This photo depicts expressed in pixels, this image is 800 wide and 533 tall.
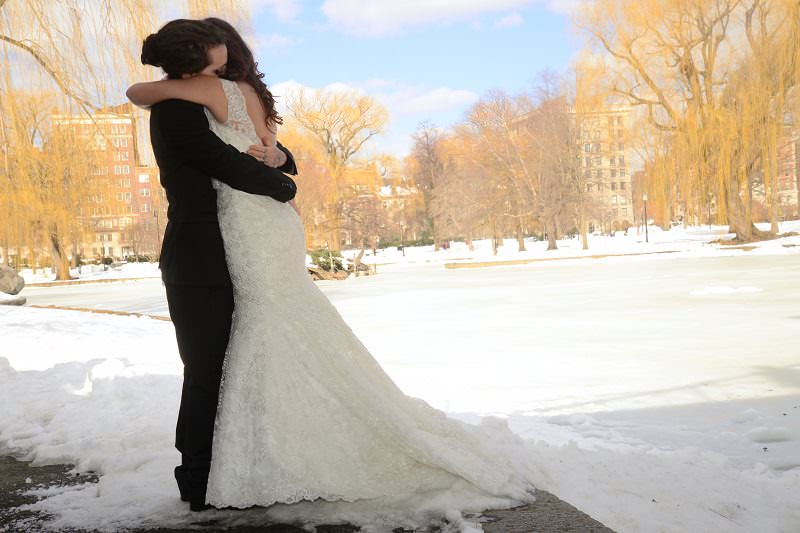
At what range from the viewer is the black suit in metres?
1.97

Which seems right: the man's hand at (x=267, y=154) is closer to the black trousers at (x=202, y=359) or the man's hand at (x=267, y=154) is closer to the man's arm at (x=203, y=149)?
the man's arm at (x=203, y=149)

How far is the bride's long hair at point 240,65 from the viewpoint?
208 centimetres

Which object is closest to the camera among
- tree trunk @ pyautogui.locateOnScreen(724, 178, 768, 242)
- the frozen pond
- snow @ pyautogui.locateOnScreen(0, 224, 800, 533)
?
snow @ pyautogui.locateOnScreen(0, 224, 800, 533)

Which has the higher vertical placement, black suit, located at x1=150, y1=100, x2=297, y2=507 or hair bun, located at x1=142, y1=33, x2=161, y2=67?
hair bun, located at x1=142, y1=33, x2=161, y2=67

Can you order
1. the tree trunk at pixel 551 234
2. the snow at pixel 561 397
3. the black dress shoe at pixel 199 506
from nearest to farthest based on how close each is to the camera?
the black dress shoe at pixel 199 506 < the snow at pixel 561 397 < the tree trunk at pixel 551 234

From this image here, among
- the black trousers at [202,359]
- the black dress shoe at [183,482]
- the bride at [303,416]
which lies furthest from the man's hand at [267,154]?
the black dress shoe at [183,482]

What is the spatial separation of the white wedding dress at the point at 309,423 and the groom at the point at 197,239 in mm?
41

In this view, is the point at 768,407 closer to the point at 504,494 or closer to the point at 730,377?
the point at 730,377

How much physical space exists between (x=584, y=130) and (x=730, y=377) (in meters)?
34.5

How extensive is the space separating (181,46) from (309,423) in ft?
3.54

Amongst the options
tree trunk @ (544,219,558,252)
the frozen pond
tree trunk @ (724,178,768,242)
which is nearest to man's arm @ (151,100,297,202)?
the frozen pond

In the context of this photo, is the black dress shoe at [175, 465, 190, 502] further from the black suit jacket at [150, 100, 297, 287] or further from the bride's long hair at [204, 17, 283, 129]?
the bride's long hair at [204, 17, 283, 129]

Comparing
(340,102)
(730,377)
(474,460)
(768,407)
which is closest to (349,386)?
(474,460)

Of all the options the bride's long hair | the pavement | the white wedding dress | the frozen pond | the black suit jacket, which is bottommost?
the frozen pond
